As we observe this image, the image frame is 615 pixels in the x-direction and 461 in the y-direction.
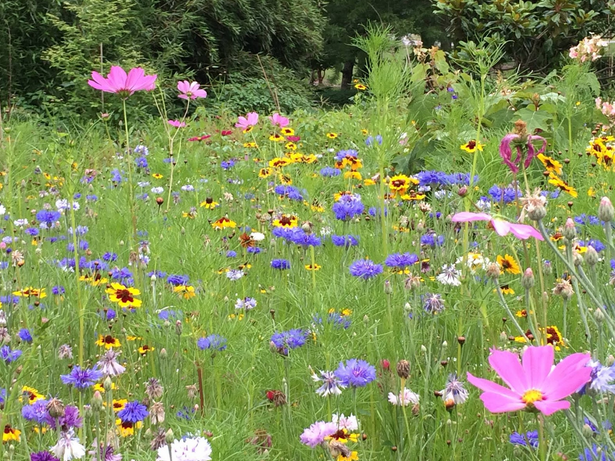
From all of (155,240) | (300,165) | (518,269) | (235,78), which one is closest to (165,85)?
(235,78)

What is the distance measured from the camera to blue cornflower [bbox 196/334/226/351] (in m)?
1.13

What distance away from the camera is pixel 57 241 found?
2326mm

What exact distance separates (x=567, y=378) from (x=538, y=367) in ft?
0.15

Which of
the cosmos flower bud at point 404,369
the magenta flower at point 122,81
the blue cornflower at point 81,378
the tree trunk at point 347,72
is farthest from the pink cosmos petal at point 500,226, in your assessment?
the tree trunk at point 347,72

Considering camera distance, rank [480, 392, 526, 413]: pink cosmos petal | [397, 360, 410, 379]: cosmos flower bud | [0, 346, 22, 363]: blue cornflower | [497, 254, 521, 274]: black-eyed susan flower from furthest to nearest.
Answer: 1. [497, 254, 521, 274]: black-eyed susan flower
2. [0, 346, 22, 363]: blue cornflower
3. [397, 360, 410, 379]: cosmos flower bud
4. [480, 392, 526, 413]: pink cosmos petal

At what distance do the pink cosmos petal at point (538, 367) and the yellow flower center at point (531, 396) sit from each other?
0.01 meters

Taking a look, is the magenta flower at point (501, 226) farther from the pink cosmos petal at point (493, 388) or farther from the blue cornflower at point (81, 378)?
the blue cornflower at point (81, 378)

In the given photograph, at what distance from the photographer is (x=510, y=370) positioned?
22.8 inches

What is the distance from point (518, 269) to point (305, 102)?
7.91m

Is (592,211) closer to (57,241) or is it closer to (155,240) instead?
(155,240)

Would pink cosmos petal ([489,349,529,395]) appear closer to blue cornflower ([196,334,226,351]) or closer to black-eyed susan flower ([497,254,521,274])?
blue cornflower ([196,334,226,351])

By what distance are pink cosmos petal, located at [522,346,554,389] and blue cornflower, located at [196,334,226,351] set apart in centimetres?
67

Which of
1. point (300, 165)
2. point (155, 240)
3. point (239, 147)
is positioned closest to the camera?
point (155, 240)

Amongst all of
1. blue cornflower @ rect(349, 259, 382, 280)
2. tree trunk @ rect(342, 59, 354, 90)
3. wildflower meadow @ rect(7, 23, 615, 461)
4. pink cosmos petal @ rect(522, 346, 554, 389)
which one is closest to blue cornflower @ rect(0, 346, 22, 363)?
wildflower meadow @ rect(7, 23, 615, 461)
